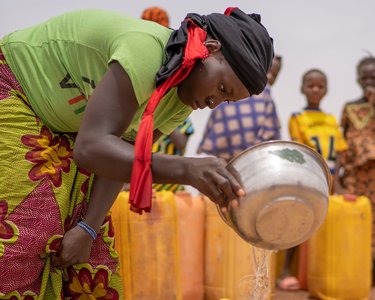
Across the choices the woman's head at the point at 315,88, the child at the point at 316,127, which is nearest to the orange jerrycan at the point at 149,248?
the child at the point at 316,127

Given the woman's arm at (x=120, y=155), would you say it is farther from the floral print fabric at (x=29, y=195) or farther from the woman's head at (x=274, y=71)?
the woman's head at (x=274, y=71)

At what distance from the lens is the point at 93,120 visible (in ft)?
4.81

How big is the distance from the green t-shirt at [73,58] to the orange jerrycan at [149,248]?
122 centimetres

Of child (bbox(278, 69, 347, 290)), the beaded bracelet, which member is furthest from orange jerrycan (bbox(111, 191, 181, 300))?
child (bbox(278, 69, 347, 290))

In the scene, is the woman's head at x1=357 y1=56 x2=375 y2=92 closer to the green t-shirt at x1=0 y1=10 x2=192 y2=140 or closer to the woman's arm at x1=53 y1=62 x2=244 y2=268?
the green t-shirt at x1=0 y1=10 x2=192 y2=140

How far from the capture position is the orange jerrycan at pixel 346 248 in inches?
147

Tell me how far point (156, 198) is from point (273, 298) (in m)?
1.13

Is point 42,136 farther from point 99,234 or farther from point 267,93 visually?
point 267,93

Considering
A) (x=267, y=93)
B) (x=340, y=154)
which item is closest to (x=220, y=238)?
(x=267, y=93)

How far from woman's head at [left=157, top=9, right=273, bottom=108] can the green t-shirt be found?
40mm

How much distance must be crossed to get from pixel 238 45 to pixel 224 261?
201cm

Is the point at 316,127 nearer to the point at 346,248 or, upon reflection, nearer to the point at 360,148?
the point at 360,148

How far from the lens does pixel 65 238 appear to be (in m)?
1.81

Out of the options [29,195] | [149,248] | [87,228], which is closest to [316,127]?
[149,248]
